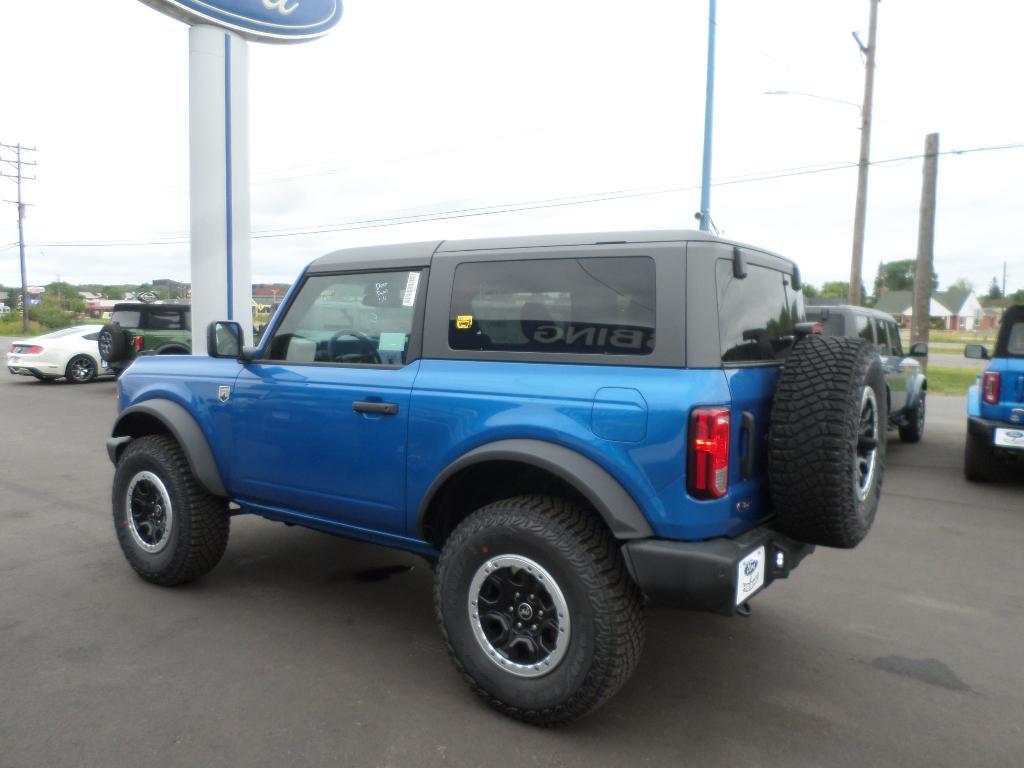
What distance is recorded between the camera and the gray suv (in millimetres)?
8719

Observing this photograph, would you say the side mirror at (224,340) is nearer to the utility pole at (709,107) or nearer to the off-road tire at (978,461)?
the off-road tire at (978,461)

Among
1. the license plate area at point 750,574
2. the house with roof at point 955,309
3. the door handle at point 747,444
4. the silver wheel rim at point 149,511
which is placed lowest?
the silver wheel rim at point 149,511

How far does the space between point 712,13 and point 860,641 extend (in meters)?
13.7

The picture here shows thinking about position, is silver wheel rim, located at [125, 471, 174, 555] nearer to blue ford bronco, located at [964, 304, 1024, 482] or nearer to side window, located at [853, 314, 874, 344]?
blue ford bronco, located at [964, 304, 1024, 482]

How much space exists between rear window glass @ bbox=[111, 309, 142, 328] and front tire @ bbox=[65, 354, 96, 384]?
8.79 ft

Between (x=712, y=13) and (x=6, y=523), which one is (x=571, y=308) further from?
(x=712, y=13)

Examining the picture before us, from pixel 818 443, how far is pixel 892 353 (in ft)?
25.0

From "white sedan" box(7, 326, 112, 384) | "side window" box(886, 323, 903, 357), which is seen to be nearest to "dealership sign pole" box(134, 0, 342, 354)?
"white sedan" box(7, 326, 112, 384)

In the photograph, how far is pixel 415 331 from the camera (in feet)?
11.8

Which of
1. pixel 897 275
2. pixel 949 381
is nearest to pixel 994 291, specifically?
pixel 897 275

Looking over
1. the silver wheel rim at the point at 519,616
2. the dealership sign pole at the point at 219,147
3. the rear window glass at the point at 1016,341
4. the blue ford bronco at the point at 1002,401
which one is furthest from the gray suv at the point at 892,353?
the dealership sign pole at the point at 219,147

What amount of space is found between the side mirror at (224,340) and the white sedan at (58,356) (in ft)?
49.0

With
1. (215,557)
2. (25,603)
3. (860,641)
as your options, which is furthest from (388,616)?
(860,641)

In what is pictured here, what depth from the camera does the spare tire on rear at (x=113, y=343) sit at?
47.6ft
